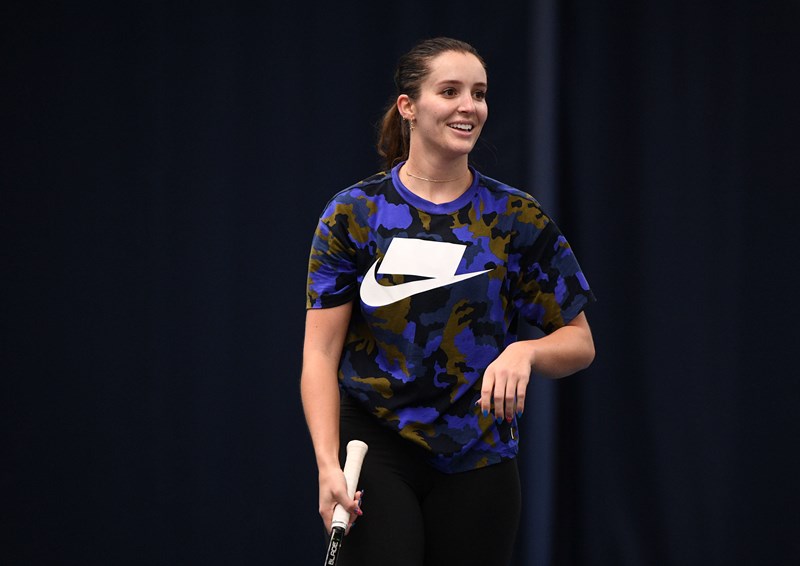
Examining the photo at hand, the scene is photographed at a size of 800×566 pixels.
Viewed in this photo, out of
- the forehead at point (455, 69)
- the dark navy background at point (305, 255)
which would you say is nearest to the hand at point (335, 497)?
the forehead at point (455, 69)

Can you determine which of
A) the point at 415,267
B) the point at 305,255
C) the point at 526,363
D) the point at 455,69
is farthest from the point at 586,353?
the point at 305,255

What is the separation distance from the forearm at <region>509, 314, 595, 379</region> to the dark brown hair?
1.62ft

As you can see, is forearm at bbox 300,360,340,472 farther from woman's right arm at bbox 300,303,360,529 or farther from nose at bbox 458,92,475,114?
nose at bbox 458,92,475,114

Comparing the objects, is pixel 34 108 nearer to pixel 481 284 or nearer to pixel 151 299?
pixel 151 299

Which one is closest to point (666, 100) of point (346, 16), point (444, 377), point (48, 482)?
point (346, 16)

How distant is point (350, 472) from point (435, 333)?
282mm

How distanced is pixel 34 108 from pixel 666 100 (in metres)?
1.98

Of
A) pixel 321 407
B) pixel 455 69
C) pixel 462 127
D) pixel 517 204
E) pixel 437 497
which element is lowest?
pixel 437 497

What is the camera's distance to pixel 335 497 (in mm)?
1601

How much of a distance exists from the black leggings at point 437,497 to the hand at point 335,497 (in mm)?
71

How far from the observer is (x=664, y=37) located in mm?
3166

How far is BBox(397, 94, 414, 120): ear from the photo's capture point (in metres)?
1.90

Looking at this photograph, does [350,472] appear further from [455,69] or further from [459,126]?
[455,69]

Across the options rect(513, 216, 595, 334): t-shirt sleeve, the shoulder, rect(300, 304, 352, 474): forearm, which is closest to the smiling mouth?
the shoulder
